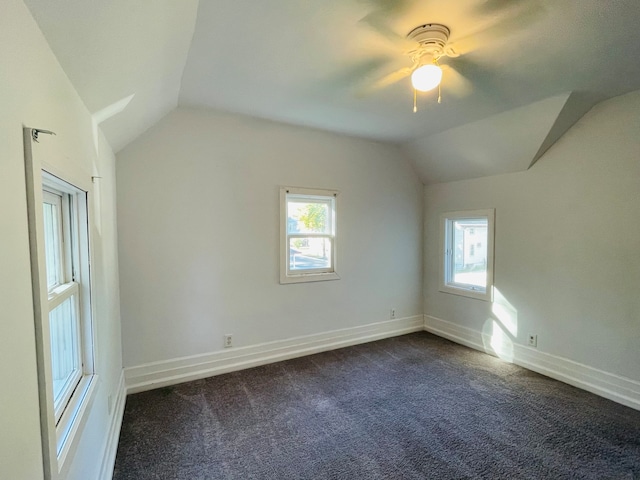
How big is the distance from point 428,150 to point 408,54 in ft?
6.91

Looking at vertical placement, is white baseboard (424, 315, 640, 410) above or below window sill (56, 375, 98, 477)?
below

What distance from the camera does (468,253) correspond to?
4.13 metres

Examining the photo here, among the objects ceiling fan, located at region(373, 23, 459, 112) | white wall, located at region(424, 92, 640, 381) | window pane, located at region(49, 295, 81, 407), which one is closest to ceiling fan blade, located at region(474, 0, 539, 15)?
ceiling fan, located at region(373, 23, 459, 112)

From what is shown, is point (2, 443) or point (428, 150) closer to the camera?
point (2, 443)

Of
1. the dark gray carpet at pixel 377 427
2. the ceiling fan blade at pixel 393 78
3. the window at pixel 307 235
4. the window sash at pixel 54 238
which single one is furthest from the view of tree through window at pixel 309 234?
the window sash at pixel 54 238

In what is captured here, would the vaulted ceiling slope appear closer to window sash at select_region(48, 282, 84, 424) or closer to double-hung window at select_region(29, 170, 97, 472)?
double-hung window at select_region(29, 170, 97, 472)

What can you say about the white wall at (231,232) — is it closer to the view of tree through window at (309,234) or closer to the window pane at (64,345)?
the view of tree through window at (309,234)

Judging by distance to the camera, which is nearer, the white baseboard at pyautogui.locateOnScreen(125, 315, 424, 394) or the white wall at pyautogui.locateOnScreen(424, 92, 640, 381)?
the white wall at pyautogui.locateOnScreen(424, 92, 640, 381)

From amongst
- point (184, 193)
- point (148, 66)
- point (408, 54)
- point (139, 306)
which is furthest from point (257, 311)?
point (408, 54)

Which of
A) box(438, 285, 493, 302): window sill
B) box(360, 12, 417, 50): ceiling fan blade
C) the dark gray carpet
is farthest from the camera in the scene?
box(438, 285, 493, 302): window sill

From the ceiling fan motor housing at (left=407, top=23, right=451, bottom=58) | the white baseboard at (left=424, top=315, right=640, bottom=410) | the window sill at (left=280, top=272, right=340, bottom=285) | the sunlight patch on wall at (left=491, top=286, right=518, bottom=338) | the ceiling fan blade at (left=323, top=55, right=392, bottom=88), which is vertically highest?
the ceiling fan blade at (left=323, top=55, right=392, bottom=88)

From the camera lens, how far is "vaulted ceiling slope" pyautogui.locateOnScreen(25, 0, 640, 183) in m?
1.43

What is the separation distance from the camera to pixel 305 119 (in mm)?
3268

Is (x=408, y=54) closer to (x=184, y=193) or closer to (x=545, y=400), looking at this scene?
(x=184, y=193)
